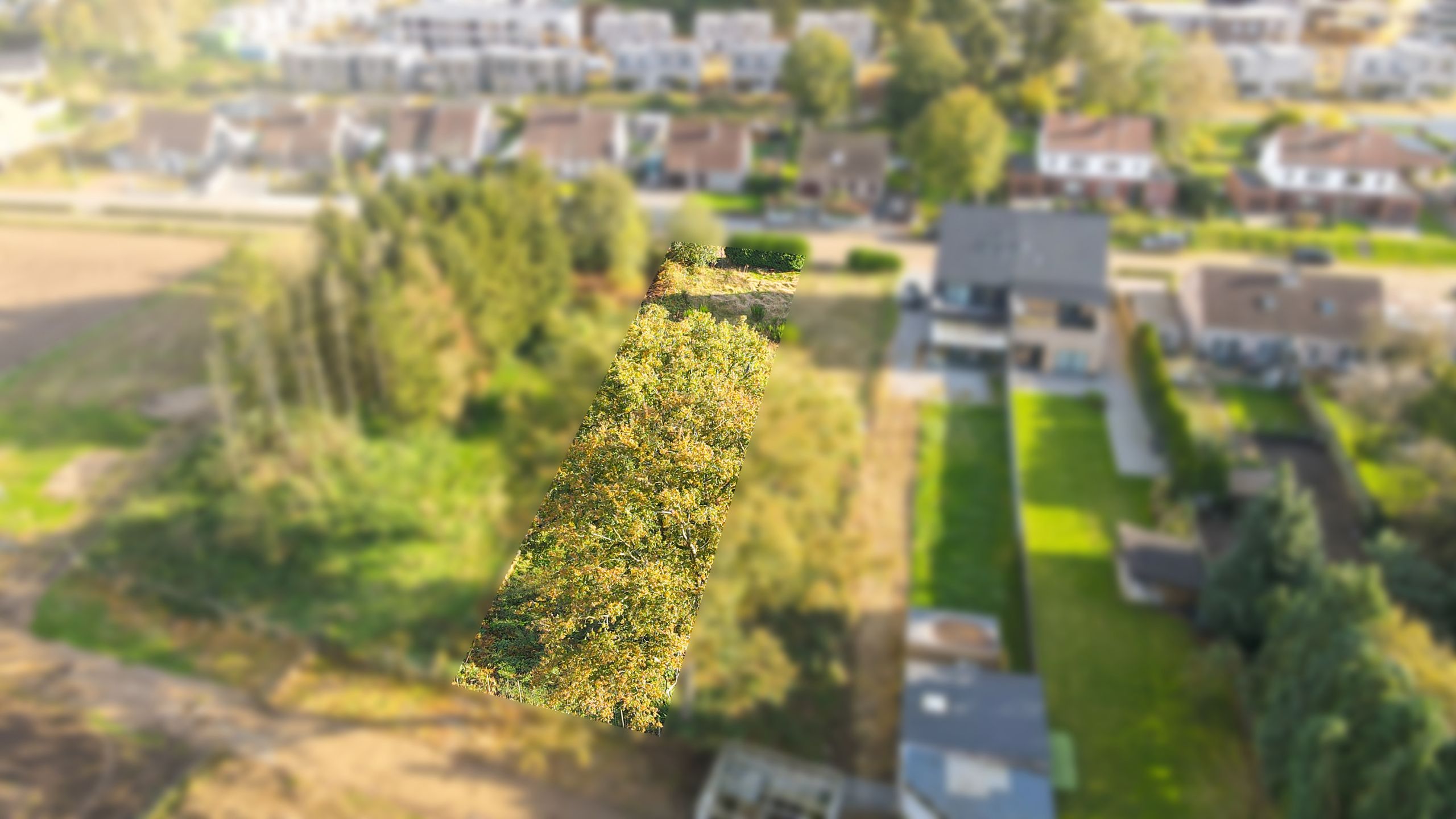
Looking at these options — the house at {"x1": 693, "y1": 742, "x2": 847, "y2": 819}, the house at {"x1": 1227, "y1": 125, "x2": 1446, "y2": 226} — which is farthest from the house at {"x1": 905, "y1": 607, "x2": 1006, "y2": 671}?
the house at {"x1": 1227, "y1": 125, "x2": 1446, "y2": 226}

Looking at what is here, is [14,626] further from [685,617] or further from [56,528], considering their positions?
[685,617]

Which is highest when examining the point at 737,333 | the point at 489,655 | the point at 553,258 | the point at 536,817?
the point at 737,333

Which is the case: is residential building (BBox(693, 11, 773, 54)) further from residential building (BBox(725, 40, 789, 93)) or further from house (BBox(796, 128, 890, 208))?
house (BBox(796, 128, 890, 208))

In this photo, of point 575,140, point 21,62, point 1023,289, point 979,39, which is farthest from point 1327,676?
point 21,62

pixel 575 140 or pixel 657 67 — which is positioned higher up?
pixel 657 67

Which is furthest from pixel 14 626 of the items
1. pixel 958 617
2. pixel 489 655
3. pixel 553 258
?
pixel 489 655

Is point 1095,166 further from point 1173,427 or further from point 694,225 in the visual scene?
point 1173,427
